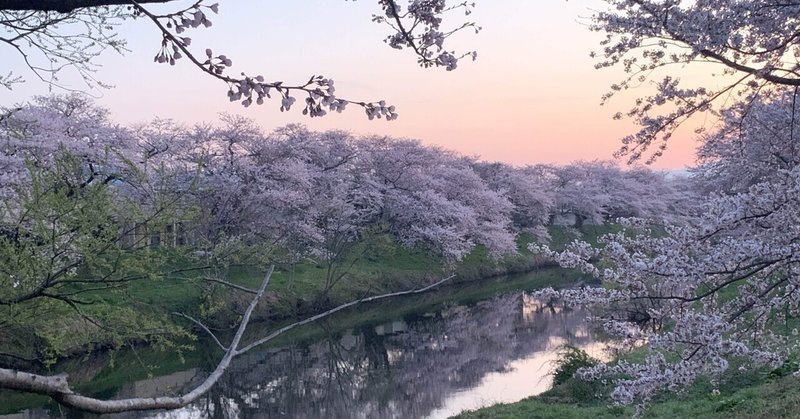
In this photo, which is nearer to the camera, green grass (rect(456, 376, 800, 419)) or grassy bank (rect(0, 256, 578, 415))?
green grass (rect(456, 376, 800, 419))

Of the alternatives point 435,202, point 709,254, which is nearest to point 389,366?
point 709,254

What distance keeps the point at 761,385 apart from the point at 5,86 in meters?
9.40

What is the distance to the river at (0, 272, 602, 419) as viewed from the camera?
13.1 metres

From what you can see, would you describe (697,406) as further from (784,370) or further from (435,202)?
(435,202)

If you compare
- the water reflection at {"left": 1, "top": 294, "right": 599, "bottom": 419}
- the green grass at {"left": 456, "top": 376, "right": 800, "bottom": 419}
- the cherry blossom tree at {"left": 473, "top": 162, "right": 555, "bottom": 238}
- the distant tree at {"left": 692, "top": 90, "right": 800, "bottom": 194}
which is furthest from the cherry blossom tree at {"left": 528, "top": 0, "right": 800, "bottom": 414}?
the cherry blossom tree at {"left": 473, "top": 162, "right": 555, "bottom": 238}

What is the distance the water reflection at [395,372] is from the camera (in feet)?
43.3

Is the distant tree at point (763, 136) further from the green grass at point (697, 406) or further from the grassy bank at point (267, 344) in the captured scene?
the grassy bank at point (267, 344)

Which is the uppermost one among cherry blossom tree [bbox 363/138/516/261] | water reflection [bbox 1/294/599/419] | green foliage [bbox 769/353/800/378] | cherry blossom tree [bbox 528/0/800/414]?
cherry blossom tree [bbox 363/138/516/261]

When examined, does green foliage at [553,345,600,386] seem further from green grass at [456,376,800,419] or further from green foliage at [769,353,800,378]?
green foliage at [769,353,800,378]

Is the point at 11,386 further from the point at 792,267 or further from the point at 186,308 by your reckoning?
the point at 186,308

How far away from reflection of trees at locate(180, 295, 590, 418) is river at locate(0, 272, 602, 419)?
2cm

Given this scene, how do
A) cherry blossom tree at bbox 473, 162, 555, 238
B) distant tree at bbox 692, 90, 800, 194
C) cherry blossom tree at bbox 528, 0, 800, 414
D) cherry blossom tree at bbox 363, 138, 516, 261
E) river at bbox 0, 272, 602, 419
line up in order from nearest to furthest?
cherry blossom tree at bbox 528, 0, 800, 414 → distant tree at bbox 692, 90, 800, 194 → river at bbox 0, 272, 602, 419 → cherry blossom tree at bbox 363, 138, 516, 261 → cherry blossom tree at bbox 473, 162, 555, 238

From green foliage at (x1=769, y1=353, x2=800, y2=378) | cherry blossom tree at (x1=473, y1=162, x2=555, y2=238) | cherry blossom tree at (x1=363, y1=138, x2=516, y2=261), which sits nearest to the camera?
green foliage at (x1=769, y1=353, x2=800, y2=378)

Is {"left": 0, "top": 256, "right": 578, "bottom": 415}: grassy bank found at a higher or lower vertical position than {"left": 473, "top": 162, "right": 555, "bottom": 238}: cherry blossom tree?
lower
